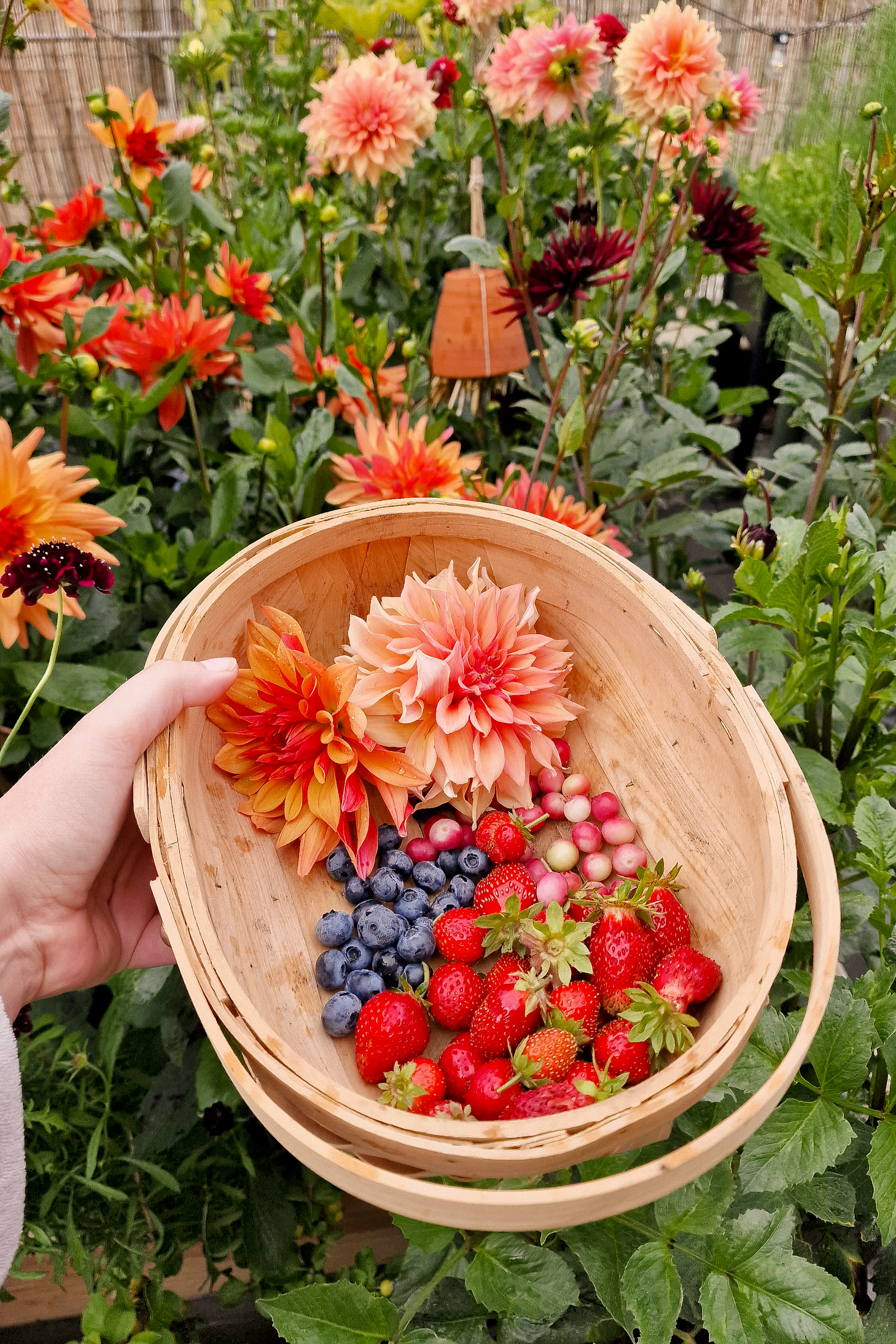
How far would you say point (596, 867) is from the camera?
0.69m

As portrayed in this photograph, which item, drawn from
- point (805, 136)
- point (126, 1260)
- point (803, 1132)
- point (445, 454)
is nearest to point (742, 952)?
point (803, 1132)

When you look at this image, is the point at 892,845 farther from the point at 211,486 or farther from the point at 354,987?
→ the point at 211,486

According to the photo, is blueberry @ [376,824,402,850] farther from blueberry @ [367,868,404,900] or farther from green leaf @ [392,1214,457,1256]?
green leaf @ [392,1214,457,1256]

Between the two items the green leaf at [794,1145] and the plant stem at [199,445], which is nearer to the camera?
the green leaf at [794,1145]

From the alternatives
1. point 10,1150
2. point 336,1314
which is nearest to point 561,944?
point 336,1314

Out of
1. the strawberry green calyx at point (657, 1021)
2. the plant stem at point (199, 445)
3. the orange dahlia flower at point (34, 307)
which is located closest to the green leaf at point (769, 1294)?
the strawberry green calyx at point (657, 1021)

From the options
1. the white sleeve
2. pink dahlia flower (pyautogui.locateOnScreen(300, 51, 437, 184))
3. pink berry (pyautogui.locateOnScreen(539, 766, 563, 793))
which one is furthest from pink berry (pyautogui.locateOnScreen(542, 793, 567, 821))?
pink dahlia flower (pyautogui.locateOnScreen(300, 51, 437, 184))

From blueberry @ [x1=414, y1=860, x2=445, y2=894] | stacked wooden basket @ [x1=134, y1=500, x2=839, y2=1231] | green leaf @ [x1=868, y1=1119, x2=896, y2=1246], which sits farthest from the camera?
blueberry @ [x1=414, y1=860, x2=445, y2=894]

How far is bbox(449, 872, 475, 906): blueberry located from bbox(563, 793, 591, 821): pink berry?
0.32 ft

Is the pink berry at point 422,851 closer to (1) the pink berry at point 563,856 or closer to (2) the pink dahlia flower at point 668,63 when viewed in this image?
(1) the pink berry at point 563,856

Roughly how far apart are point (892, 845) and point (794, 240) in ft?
2.15

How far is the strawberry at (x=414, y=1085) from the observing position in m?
0.53

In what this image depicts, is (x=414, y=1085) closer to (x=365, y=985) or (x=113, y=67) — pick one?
(x=365, y=985)

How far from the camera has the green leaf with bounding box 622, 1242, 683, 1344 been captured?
1.56ft
